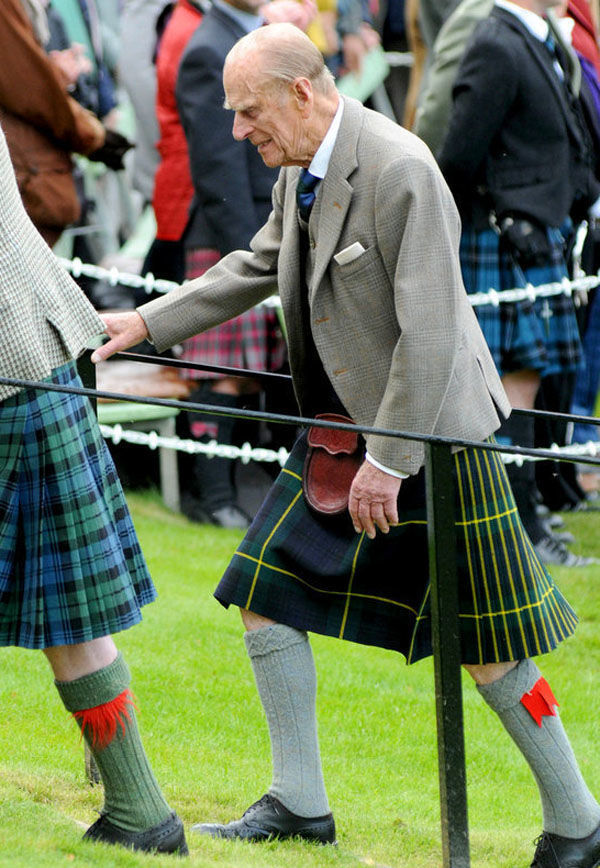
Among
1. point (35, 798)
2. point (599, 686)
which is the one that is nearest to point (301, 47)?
point (35, 798)

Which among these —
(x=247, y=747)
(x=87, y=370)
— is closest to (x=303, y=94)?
(x=87, y=370)

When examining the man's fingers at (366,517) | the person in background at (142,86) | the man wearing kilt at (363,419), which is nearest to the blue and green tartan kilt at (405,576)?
the man wearing kilt at (363,419)

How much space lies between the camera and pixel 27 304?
2963 mm

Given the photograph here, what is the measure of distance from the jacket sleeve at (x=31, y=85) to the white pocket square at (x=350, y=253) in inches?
119

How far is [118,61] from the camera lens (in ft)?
25.7

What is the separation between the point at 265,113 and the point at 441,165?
2853 mm

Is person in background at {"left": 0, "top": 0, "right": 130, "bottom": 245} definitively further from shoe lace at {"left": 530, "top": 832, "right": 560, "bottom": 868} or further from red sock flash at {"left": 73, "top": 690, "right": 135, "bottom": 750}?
shoe lace at {"left": 530, "top": 832, "right": 560, "bottom": 868}

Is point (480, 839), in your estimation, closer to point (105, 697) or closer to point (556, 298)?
point (105, 697)

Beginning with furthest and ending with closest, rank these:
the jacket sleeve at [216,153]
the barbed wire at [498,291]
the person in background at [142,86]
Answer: the person in background at [142,86]
the jacket sleeve at [216,153]
the barbed wire at [498,291]

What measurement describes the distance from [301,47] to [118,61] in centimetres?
496

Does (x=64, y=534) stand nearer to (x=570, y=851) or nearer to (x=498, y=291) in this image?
(x=570, y=851)

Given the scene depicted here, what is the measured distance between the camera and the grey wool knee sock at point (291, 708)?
3.33 m

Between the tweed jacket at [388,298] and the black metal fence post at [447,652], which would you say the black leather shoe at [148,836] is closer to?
the black metal fence post at [447,652]

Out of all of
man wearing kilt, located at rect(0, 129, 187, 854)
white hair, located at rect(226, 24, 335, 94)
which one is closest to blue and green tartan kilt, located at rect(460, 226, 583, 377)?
white hair, located at rect(226, 24, 335, 94)
